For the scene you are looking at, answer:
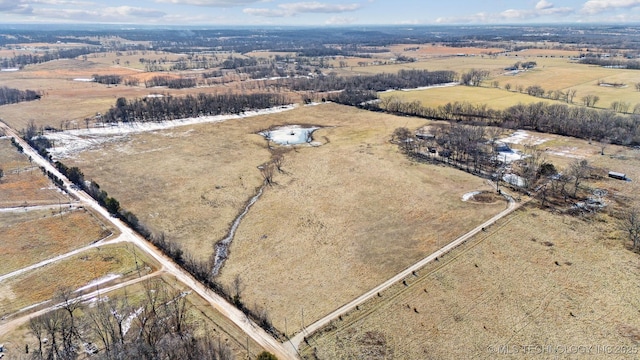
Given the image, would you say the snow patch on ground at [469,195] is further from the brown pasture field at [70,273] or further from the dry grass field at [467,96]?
the dry grass field at [467,96]

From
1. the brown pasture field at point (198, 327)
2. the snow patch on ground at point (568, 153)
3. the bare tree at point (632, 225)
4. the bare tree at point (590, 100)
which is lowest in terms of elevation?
the brown pasture field at point (198, 327)

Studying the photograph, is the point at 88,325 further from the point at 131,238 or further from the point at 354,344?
the point at 354,344

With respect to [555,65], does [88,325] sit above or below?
below

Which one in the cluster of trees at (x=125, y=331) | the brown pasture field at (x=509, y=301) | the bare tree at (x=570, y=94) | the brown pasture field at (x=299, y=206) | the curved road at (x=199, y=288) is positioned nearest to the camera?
the cluster of trees at (x=125, y=331)

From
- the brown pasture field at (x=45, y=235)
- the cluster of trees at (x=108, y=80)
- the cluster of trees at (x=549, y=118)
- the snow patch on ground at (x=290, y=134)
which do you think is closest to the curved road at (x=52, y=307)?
the brown pasture field at (x=45, y=235)

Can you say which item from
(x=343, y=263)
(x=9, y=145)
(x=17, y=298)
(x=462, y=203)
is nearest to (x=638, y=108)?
(x=462, y=203)

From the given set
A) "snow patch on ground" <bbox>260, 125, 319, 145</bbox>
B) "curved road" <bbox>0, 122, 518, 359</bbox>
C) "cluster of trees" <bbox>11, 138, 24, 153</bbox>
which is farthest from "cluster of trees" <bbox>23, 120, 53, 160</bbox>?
"snow patch on ground" <bbox>260, 125, 319, 145</bbox>

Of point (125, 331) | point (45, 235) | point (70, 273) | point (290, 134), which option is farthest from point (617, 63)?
point (45, 235)
